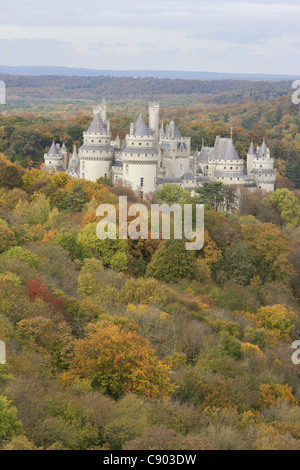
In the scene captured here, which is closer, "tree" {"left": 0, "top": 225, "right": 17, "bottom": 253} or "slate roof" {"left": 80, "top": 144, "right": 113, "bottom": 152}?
"tree" {"left": 0, "top": 225, "right": 17, "bottom": 253}

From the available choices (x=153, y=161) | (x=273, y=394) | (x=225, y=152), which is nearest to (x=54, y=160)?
(x=153, y=161)

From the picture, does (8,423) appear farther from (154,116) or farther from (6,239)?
(154,116)

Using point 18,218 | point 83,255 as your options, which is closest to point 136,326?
point 83,255

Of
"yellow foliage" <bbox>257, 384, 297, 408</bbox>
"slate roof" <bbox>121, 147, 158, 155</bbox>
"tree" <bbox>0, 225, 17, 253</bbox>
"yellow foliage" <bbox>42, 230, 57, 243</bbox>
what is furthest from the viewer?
"slate roof" <bbox>121, 147, 158, 155</bbox>

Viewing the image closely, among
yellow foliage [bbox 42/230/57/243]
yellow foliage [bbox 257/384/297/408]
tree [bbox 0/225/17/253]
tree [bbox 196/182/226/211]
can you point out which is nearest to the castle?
tree [bbox 196/182/226/211]

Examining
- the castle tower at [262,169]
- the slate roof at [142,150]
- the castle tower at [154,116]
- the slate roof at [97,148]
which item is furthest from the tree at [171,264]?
the castle tower at [262,169]

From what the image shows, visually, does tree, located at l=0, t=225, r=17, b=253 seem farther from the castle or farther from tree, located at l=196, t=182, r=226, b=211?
tree, located at l=196, t=182, r=226, b=211
